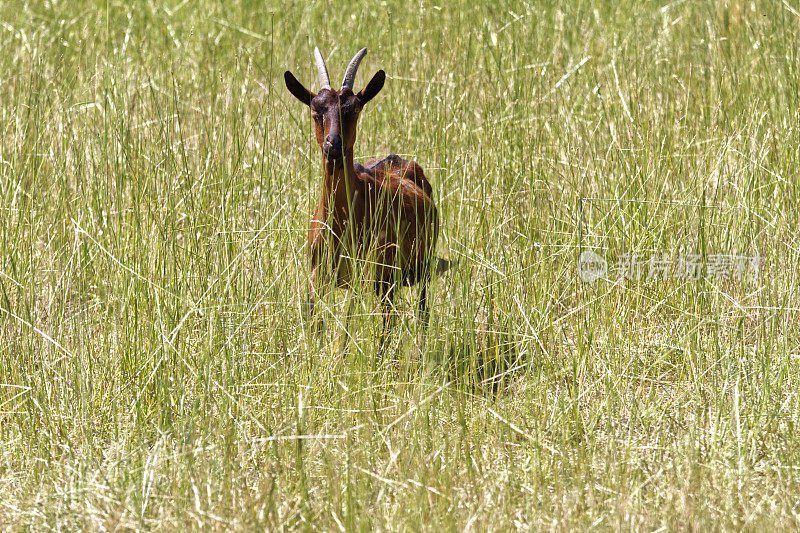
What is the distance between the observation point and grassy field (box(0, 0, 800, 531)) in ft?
9.51

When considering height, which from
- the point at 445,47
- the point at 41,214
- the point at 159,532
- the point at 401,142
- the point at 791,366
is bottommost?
the point at 159,532

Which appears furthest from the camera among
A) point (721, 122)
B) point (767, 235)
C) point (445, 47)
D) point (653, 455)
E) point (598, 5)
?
point (598, 5)

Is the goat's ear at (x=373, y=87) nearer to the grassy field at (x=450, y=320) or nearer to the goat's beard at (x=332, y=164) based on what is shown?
the goat's beard at (x=332, y=164)

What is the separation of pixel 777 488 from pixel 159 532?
177 centimetres

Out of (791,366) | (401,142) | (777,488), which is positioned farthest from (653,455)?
(401,142)

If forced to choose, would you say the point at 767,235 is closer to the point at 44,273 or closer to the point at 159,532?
the point at 159,532

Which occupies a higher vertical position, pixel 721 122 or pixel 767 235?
pixel 721 122

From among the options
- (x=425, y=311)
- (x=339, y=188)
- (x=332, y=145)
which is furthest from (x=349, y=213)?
(x=425, y=311)

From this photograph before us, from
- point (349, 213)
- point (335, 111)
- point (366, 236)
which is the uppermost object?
point (335, 111)

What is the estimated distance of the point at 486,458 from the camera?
3.17 m

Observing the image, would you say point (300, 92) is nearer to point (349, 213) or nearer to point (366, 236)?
point (349, 213)

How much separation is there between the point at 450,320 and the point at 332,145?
0.78 metres

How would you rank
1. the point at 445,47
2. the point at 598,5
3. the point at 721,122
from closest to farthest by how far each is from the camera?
the point at 721,122 < the point at 445,47 < the point at 598,5

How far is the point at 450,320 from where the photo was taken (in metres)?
3.67
